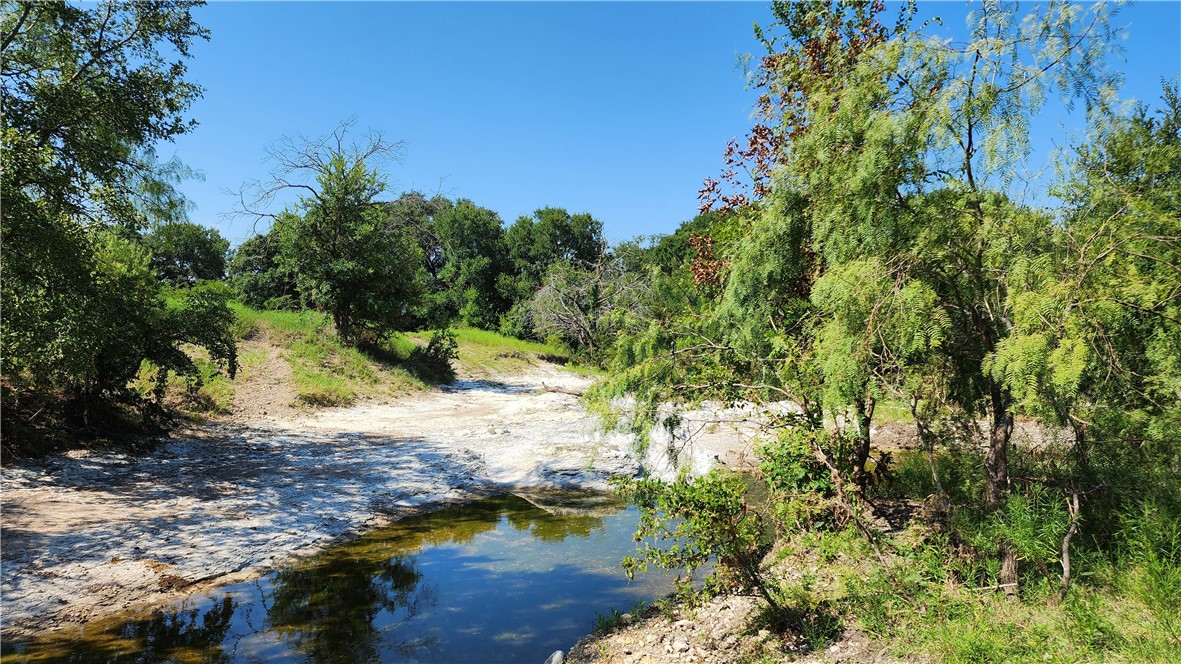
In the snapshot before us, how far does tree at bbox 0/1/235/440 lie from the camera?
7.45 metres

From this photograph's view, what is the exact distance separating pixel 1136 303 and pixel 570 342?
30449 mm

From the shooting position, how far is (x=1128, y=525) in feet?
14.8

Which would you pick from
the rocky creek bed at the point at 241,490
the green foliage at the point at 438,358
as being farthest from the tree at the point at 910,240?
the green foliage at the point at 438,358

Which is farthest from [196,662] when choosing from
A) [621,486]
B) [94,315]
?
[94,315]

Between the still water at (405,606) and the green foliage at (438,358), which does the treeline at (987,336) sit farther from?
the green foliage at (438,358)

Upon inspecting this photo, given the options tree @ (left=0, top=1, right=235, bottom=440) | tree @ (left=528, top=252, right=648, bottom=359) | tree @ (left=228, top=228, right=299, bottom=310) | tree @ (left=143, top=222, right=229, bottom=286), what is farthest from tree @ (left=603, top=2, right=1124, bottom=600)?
tree @ (left=143, top=222, right=229, bottom=286)

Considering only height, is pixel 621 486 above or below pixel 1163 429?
below

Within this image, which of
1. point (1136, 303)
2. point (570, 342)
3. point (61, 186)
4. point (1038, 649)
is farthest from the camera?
point (570, 342)

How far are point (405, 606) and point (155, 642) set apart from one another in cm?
207

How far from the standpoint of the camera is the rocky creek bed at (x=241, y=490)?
19.4 ft

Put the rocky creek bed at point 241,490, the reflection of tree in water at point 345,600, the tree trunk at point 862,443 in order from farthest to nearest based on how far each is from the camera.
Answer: the tree trunk at point 862,443 < the rocky creek bed at point 241,490 < the reflection of tree in water at point 345,600

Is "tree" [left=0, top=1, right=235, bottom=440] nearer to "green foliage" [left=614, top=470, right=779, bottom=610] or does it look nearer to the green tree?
"green foliage" [left=614, top=470, right=779, bottom=610]

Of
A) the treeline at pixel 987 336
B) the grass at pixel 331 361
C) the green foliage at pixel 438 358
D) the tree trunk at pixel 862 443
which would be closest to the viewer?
the treeline at pixel 987 336

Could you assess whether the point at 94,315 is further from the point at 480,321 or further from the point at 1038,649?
the point at 480,321
